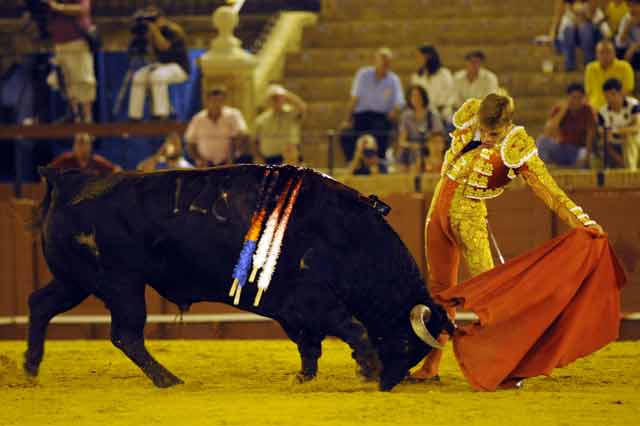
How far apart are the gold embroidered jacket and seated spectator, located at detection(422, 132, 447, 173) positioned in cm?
351

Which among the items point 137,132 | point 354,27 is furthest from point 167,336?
point 354,27

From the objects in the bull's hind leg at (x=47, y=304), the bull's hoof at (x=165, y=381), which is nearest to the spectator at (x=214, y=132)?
the bull's hind leg at (x=47, y=304)

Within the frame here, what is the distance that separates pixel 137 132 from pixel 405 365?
624 cm

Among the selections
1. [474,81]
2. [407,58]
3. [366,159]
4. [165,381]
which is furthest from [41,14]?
[165,381]

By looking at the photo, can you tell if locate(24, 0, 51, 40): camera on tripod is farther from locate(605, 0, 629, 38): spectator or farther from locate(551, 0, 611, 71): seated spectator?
locate(605, 0, 629, 38): spectator

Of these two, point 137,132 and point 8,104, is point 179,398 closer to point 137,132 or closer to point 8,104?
point 137,132

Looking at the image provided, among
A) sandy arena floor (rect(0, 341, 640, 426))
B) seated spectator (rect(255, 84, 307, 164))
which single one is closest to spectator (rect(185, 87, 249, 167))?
seated spectator (rect(255, 84, 307, 164))

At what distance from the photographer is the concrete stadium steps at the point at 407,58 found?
14.2 m

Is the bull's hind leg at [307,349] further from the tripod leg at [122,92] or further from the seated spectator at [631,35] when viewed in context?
the tripod leg at [122,92]

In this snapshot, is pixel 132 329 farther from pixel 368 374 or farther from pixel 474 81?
pixel 474 81

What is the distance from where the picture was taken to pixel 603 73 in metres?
12.3

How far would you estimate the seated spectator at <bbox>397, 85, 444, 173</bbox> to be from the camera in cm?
1199

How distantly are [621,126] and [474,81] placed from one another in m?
1.44

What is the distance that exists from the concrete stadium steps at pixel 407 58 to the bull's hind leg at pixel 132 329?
6.67 meters
